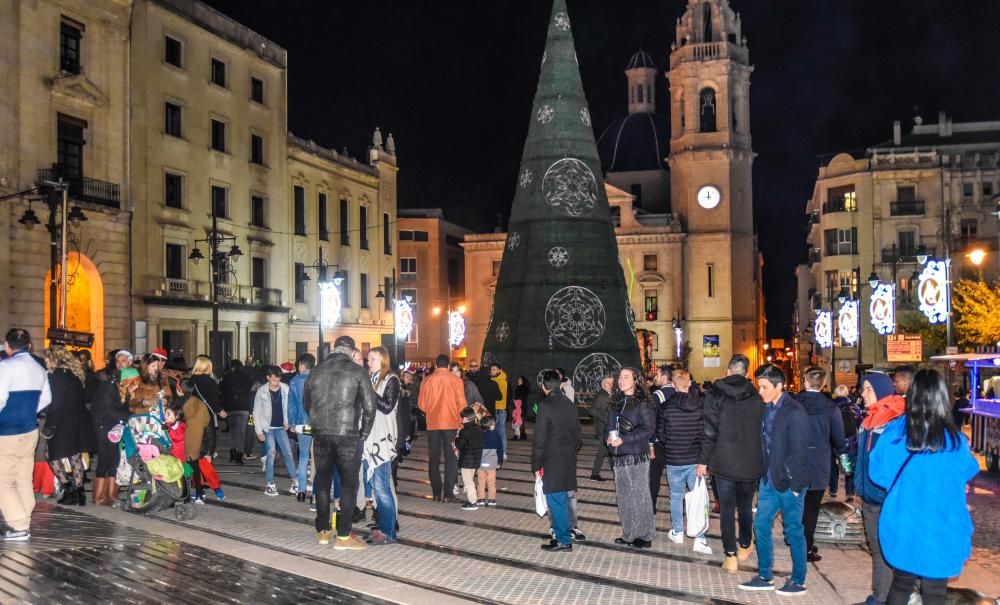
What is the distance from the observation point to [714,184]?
226ft

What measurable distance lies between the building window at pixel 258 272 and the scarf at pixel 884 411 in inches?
1396

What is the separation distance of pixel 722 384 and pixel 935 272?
18793 mm

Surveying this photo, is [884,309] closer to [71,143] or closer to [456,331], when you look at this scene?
[456,331]

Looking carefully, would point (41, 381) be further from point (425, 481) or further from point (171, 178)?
point (171, 178)

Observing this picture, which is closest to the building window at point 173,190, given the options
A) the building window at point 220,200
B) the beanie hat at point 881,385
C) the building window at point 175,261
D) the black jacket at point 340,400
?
the building window at point 175,261

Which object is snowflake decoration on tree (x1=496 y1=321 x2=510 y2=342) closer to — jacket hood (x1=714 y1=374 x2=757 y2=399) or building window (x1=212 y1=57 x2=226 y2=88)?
jacket hood (x1=714 y1=374 x2=757 y2=399)

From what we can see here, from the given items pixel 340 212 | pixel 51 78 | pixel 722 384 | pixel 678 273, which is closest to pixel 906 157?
pixel 678 273

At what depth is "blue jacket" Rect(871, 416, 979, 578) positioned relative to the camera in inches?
208

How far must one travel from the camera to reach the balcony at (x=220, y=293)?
35175 mm

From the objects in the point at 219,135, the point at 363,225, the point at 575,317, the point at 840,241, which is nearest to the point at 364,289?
the point at 363,225

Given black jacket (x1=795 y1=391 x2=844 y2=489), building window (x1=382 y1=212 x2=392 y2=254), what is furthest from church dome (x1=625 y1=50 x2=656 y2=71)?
black jacket (x1=795 y1=391 x2=844 y2=489)

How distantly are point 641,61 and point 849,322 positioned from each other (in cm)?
5889

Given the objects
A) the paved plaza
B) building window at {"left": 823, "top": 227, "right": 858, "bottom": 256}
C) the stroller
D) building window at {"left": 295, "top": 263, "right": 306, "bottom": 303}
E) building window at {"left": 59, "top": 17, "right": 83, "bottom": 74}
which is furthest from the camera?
building window at {"left": 823, "top": 227, "right": 858, "bottom": 256}

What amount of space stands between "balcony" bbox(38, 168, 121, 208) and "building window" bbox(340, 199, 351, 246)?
673 inches
